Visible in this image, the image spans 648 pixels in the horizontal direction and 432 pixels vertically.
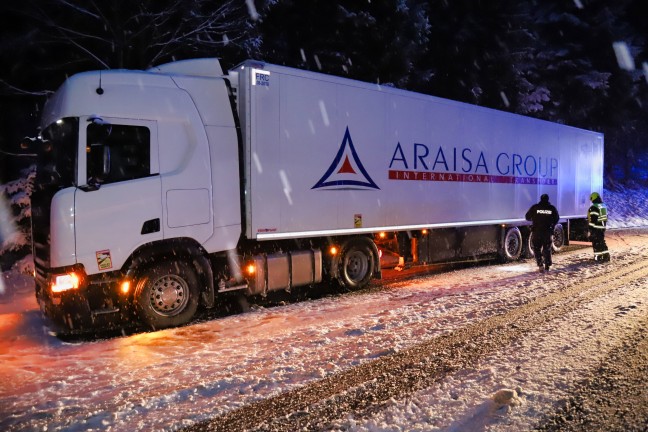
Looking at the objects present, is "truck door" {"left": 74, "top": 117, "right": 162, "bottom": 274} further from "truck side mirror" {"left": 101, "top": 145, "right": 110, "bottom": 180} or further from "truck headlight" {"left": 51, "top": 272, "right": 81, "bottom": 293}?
"truck headlight" {"left": 51, "top": 272, "right": 81, "bottom": 293}

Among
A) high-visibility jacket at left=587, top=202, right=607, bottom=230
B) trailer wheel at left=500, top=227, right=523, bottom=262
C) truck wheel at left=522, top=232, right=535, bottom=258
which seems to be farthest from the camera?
truck wheel at left=522, top=232, right=535, bottom=258

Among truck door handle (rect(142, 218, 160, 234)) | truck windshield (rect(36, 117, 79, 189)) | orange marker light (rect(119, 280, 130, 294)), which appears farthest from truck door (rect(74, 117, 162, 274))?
orange marker light (rect(119, 280, 130, 294))

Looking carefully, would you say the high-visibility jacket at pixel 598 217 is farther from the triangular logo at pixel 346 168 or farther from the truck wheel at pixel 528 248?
the triangular logo at pixel 346 168

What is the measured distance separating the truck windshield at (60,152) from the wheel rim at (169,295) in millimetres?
1763

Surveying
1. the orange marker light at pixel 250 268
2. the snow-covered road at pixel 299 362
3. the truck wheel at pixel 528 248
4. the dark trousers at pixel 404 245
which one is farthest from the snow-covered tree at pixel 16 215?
the truck wheel at pixel 528 248

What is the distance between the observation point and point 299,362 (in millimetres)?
5273

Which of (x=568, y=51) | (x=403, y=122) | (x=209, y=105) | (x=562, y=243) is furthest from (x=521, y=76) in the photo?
(x=209, y=105)

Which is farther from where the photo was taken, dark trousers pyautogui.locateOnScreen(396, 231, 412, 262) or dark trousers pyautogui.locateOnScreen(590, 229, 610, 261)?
dark trousers pyautogui.locateOnScreen(590, 229, 610, 261)

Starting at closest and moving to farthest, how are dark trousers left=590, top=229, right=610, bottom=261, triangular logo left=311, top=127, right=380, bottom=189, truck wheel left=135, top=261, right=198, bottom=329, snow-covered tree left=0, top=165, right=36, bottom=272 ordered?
1. truck wheel left=135, top=261, right=198, bottom=329
2. triangular logo left=311, top=127, right=380, bottom=189
3. snow-covered tree left=0, top=165, right=36, bottom=272
4. dark trousers left=590, top=229, right=610, bottom=261

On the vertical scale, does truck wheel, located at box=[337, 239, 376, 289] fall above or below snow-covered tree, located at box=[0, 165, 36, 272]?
below

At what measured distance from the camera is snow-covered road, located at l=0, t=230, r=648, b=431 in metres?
4.02

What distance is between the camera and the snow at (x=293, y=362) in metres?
4.02

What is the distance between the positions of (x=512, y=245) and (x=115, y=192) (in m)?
10.2

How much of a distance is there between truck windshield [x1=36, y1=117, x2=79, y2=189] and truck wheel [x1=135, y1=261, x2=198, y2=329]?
1.59m
